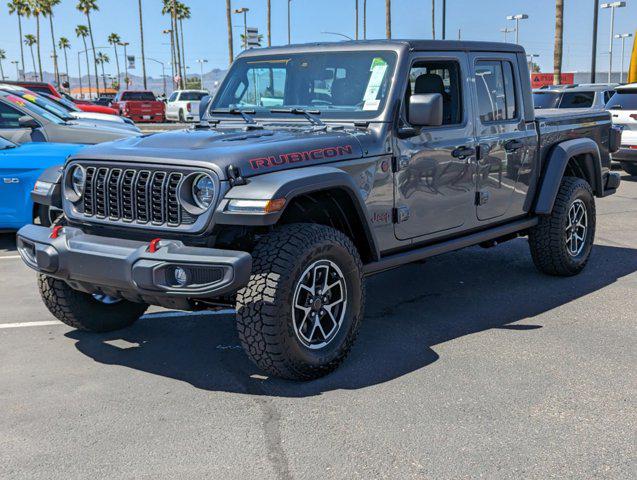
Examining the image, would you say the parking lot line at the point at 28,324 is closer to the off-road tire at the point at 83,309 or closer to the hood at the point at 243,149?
the off-road tire at the point at 83,309

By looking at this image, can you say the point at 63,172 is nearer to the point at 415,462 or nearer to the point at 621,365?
the point at 415,462

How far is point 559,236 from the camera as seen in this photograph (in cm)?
645

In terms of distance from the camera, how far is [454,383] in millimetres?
4285

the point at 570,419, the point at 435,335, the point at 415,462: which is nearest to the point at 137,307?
the point at 435,335

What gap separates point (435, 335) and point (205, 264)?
2026 mm

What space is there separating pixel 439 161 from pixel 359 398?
1898 millimetres

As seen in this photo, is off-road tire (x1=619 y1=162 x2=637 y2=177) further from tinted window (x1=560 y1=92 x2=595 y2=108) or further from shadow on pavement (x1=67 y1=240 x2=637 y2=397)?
shadow on pavement (x1=67 y1=240 x2=637 y2=397)

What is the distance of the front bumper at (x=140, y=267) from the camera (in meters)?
3.79

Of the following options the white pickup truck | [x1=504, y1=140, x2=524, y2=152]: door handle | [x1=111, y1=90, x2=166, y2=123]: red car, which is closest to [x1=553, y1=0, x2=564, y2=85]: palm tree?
the white pickup truck

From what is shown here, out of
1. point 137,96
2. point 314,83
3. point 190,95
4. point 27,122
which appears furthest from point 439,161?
point 137,96

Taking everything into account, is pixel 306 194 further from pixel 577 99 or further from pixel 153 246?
pixel 577 99

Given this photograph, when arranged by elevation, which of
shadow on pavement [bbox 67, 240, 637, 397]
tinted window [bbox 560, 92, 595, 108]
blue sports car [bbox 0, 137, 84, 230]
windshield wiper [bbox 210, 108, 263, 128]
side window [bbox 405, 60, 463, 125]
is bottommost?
shadow on pavement [bbox 67, 240, 637, 397]

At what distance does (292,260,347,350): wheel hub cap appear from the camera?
4.25 metres

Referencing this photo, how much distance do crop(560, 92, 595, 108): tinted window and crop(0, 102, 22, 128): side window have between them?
1041 centimetres
